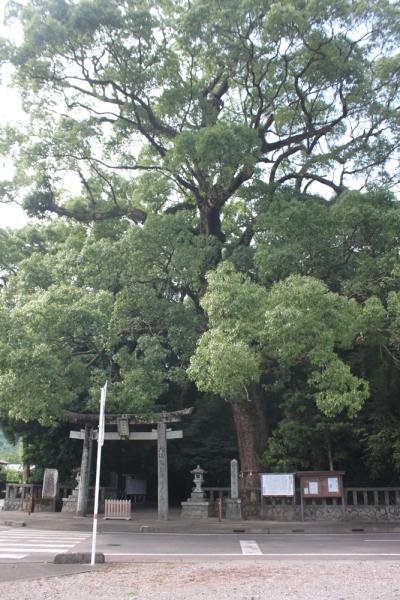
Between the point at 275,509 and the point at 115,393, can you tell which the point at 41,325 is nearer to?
the point at 115,393

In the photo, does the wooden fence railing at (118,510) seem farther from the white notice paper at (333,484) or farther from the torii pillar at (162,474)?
the white notice paper at (333,484)

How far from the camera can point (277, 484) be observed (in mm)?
15109

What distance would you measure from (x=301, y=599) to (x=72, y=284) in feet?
39.3

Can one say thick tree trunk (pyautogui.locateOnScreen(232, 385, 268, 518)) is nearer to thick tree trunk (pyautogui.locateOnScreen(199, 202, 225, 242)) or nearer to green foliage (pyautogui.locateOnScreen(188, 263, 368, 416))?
green foliage (pyautogui.locateOnScreen(188, 263, 368, 416))

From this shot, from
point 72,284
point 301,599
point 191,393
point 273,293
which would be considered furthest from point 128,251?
point 301,599

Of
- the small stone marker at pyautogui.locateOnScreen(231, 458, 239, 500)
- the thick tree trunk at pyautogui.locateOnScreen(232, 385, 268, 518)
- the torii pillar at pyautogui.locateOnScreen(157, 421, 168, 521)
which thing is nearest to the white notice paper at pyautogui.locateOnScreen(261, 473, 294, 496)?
the thick tree trunk at pyautogui.locateOnScreen(232, 385, 268, 518)

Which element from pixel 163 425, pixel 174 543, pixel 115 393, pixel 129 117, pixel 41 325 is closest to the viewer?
pixel 174 543

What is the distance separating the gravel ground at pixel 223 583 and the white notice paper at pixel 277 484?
24.1ft

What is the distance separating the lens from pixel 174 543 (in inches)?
426

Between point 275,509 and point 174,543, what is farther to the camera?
point 275,509

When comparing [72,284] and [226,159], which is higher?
[226,159]

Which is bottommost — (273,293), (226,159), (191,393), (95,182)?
(191,393)

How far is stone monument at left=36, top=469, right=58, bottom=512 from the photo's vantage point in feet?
59.0

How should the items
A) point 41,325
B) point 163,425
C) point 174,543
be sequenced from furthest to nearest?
point 163,425, point 41,325, point 174,543
